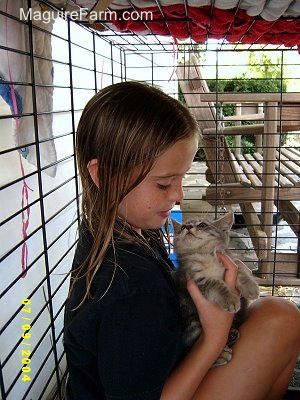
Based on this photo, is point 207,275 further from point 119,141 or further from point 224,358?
point 119,141

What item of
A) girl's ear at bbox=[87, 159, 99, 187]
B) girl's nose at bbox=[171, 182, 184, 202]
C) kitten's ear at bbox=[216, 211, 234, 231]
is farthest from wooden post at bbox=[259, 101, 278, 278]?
girl's ear at bbox=[87, 159, 99, 187]

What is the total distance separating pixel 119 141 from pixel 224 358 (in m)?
0.56

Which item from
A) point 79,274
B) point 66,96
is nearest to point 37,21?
point 66,96

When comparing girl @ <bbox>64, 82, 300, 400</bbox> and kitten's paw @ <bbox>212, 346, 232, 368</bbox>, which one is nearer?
girl @ <bbox>64, 82, 300, 400</bbox>

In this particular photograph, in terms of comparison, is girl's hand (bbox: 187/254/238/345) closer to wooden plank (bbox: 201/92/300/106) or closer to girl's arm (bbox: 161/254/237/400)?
girl's arm (bbox: 161/254/237/400)

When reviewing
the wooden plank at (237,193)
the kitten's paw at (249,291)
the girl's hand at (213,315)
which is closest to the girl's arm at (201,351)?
the girl's hand at (213,315)

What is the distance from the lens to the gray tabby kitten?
975 mm

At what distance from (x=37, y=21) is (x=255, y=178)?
167 centimetres

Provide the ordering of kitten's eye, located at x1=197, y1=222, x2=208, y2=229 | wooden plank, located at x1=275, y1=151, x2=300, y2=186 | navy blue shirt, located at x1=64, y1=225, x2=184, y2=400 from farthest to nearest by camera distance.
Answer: wooden plank, located at x1=275, y1=151, x2=300, y2=186
kitten's eye, located at x1=197, y1=222, x2=208, y2=229
navy blue shirt, located at x1=64, y1=225, x2=184, y2=400

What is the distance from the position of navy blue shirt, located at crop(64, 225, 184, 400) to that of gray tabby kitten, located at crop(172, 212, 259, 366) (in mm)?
205

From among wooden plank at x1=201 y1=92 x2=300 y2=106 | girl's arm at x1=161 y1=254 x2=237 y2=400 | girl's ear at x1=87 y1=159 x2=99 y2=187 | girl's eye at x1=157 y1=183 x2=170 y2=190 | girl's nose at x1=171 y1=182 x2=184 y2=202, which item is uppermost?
wooden plank at x1=201 y1=92 x2=300 y2=106

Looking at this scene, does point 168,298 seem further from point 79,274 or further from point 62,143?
point 62,143

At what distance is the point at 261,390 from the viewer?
3.15 feet

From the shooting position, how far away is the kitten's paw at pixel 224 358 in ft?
3.13
